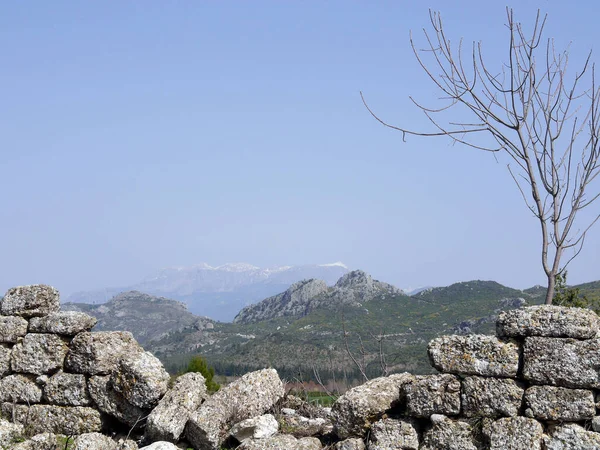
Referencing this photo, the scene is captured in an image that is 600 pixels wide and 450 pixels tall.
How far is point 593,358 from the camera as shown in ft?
26.8

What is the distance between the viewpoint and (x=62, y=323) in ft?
37.2

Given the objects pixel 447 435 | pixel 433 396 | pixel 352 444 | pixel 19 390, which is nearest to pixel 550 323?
pixel 433 396

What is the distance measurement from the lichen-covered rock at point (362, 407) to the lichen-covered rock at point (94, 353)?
158 inches

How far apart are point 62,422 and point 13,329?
200cm

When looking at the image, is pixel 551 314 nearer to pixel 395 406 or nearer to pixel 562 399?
pixel 562 399

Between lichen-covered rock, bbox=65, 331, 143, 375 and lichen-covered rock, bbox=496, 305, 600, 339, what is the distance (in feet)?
21.2

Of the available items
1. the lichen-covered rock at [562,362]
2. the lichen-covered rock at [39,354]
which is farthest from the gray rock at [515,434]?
the lichen-covered rock at [39,354]

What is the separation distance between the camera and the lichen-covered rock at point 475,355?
28.1ft

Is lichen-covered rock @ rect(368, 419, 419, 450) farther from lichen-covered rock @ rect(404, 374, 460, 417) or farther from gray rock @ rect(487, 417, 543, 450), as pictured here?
gray rock @ rect(487, 417, 543, 450)

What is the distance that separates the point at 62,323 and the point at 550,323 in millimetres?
8226

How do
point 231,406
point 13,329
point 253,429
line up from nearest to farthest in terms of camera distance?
point 253,429, point 231,406, point 13,329

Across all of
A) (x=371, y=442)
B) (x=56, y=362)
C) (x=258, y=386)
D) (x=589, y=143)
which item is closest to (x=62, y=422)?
(x=56, y=362)

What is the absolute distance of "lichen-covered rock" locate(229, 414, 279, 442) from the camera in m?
9.75

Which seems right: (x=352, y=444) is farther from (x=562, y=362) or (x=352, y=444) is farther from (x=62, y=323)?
(x=62, y=323)
